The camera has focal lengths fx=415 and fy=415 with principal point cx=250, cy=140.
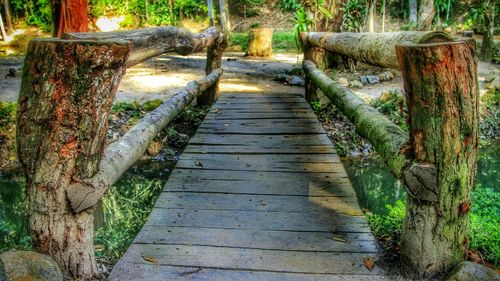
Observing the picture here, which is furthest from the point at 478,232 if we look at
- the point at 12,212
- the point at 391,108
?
the point at 391,108

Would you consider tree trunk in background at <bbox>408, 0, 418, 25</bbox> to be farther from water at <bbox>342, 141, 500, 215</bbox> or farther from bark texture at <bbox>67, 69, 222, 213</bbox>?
bark texture at <bbox>67, 69, 222, 213</bbox>

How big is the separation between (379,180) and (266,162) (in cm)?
206

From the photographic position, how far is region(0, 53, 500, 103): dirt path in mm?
7020

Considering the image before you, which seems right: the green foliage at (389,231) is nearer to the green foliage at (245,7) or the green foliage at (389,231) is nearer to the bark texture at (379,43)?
the bark texture at (379,43)

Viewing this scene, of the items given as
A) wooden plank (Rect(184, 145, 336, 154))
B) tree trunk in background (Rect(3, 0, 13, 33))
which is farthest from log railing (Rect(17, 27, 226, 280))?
tree trunk in background (Rect(3, 0, 13, 33))

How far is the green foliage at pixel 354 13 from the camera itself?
897cm

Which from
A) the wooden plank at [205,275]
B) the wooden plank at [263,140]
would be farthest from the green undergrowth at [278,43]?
the wooden plank at [205,275]

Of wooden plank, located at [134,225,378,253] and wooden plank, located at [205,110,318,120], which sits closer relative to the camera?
wooden plank, located at [134,225,378,253]

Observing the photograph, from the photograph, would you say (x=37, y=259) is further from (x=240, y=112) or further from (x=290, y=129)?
(x=240, y=112)

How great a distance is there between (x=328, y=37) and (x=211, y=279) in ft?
10.9

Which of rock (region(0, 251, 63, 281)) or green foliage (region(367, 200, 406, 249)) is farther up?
rock (region(0, 251, 63, 281))

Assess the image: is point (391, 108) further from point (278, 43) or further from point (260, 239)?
point (278, 43)

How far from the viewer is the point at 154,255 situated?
201 centimetres

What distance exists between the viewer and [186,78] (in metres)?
8.73
